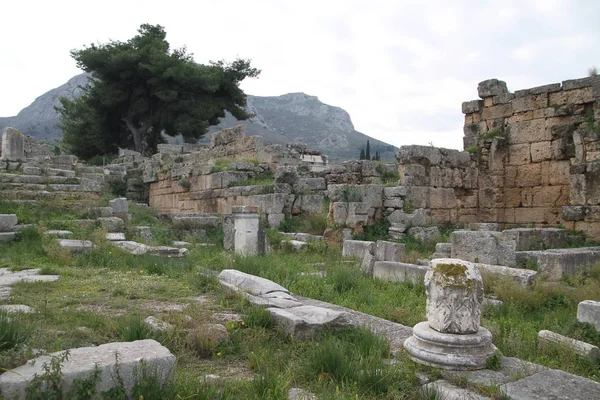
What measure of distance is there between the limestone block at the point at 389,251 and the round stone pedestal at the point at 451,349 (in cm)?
443

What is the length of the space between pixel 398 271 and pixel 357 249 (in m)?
1.82

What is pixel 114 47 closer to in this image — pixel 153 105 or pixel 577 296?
pixel 153 105

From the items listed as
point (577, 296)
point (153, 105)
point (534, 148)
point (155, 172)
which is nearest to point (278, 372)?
point (577, 296)

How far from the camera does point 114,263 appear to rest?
800 centimetres

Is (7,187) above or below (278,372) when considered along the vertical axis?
above

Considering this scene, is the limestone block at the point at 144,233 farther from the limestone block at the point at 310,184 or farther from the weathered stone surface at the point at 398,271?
the weathered stone surface at the point at 398,271

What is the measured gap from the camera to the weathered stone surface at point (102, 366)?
8.90 feet

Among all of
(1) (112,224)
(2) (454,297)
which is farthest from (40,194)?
(2) (454,297)

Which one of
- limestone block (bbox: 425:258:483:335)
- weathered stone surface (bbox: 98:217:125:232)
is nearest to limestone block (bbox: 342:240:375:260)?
limestone block (bbox: 425:258:483:335)

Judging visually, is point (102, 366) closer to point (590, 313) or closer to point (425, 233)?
point (590, 313)

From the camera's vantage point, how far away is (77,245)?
29.2 ft

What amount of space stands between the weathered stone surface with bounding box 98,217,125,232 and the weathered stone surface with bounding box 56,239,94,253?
195cm

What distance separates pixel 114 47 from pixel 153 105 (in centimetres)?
483

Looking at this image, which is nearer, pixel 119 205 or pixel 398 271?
pixel 398 271
